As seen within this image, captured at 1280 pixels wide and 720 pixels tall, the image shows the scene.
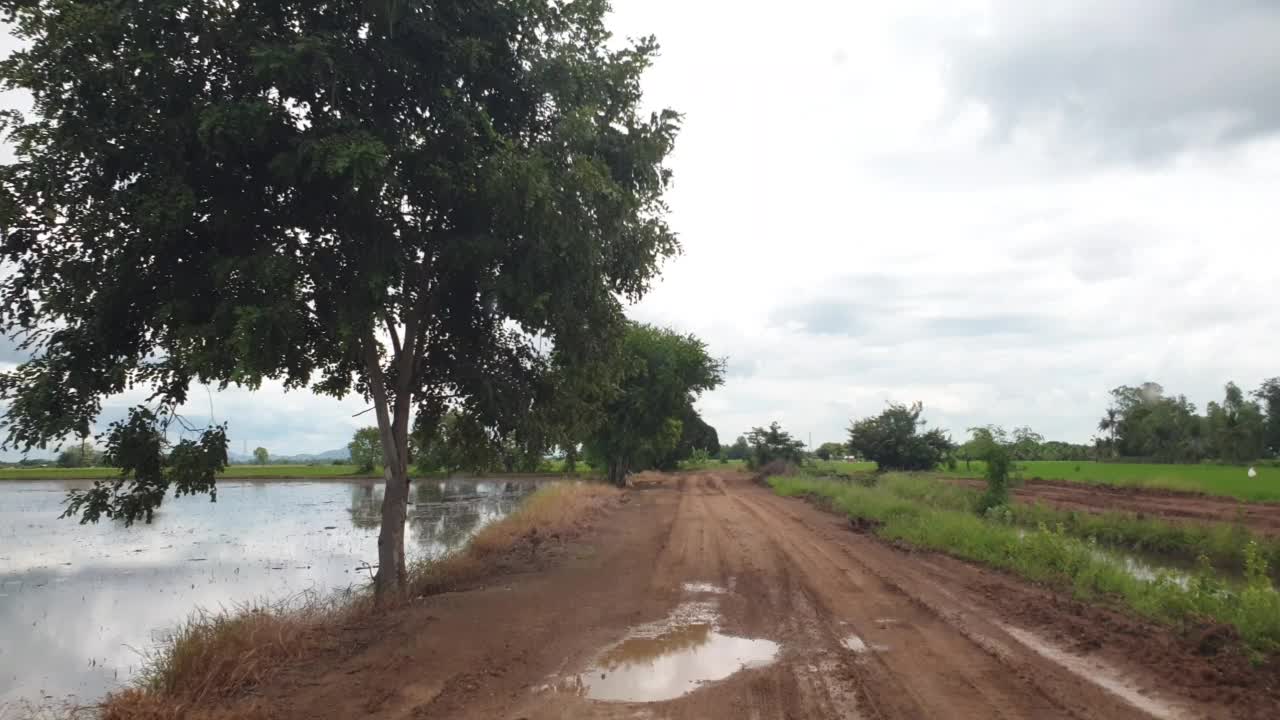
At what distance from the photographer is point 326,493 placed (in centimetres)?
5272

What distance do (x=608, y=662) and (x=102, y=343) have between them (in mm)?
7123

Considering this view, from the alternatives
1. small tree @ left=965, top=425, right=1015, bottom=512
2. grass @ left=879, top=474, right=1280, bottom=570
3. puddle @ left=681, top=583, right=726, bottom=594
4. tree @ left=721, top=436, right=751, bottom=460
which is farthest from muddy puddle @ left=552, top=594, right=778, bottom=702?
tree @ left=721, top=436, right=751, bottom=460

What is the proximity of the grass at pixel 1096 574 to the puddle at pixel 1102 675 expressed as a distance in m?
1.51

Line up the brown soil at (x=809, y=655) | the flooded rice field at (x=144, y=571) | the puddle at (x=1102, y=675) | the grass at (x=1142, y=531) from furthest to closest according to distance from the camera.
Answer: the grass at (x=1142, y=531) → the flooded rice field at (x=144, y=571) → the brown soil at (x=809, y=655) → the puddle at (x=1102, y=675)

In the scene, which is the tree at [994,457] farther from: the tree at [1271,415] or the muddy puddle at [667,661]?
the tree at [1271,415]

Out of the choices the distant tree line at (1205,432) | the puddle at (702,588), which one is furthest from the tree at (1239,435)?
the puddle at (702,588)

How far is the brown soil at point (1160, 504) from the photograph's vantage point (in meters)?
21.9

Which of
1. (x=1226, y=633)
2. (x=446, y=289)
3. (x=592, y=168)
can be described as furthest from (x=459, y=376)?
(x=1226, y=633)

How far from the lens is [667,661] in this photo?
7.55 m

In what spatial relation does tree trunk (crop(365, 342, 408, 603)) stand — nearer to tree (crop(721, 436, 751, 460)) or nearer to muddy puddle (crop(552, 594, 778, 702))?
muddy puddle (crop(552, 594, 778, 702))

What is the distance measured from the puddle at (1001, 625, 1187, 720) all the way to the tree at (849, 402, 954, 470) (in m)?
48.4

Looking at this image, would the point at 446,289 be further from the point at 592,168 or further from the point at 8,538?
the point at 8,538

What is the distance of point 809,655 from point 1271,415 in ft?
273

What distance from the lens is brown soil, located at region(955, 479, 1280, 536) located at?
71.9ft
